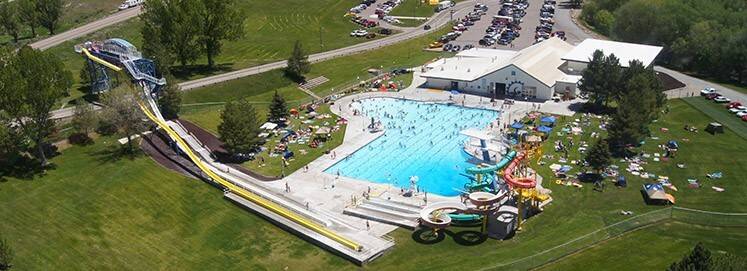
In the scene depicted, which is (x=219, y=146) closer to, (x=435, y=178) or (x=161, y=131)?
(x=161, y=131)

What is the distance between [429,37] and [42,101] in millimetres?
82495

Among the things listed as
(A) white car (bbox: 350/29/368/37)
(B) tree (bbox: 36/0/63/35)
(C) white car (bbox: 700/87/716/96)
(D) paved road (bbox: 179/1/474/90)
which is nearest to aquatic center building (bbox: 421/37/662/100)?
(C) white car (bbox: 700/87/716/96)

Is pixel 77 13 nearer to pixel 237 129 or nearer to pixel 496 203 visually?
pixel 237 129

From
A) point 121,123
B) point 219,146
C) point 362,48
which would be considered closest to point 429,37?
point 362,48

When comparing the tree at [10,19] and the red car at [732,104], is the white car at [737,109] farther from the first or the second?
the tree at [10,19]

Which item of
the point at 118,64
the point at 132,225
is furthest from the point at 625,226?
the point at 118,64

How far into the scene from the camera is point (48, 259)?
175 feet

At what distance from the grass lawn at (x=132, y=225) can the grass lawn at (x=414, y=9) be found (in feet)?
309

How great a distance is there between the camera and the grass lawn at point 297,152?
72.5 m

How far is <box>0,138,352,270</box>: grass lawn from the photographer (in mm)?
54500

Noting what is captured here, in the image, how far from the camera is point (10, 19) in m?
116

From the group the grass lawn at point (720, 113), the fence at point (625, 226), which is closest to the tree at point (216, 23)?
the fence at point (625, 226)

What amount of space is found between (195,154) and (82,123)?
12756 millimetres

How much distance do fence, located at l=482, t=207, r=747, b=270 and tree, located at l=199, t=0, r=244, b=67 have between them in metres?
65.8
